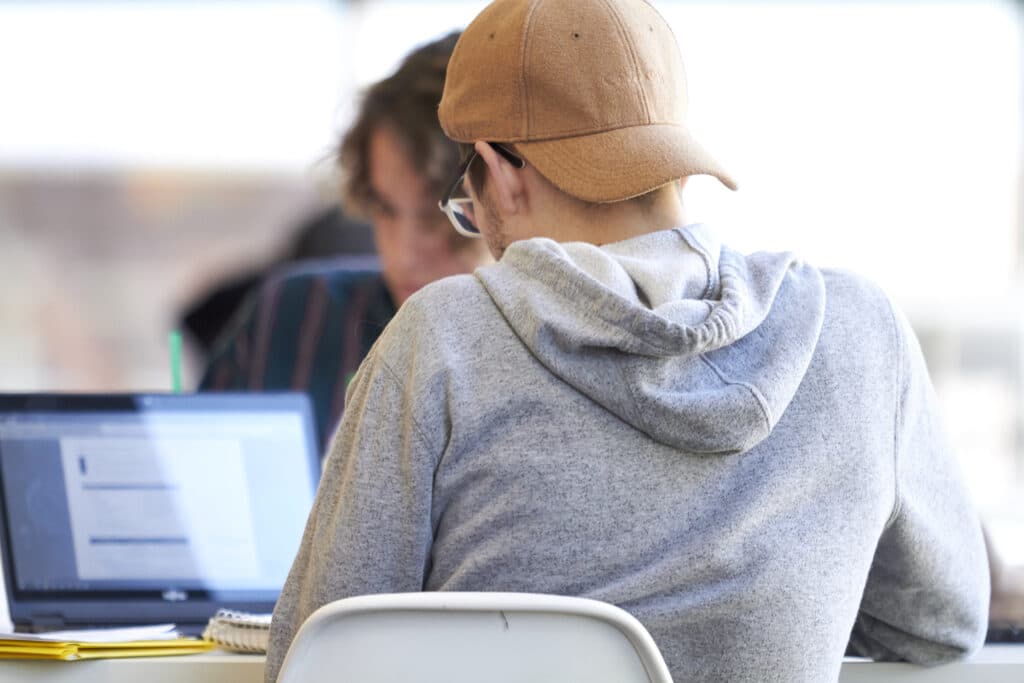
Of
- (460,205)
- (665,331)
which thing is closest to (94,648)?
(460,205)

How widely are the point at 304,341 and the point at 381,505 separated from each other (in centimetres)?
124

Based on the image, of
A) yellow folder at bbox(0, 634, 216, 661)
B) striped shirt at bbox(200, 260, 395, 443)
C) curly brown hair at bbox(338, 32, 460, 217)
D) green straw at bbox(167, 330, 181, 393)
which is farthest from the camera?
striped shirt at bbox(200, 260, 395, 443)

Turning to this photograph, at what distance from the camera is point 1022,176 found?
5.50 metres

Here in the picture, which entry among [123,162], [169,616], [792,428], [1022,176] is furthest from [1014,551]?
[123,162]

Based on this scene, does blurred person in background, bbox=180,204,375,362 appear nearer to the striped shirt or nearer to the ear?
the striped shirt

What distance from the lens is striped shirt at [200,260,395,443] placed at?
2.18 m

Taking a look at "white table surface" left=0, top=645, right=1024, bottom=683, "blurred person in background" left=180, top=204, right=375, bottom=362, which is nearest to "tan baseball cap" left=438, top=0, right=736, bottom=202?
"white table surface" left=0, top=645, right=1024, bottom=683

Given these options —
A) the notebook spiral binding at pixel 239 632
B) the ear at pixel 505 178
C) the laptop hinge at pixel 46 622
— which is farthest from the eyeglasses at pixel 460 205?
the laptop hinge at pixel 46 622

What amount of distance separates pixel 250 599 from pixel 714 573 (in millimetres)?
642

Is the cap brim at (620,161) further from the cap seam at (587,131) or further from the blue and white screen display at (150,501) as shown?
the blue and white screen display at (150,501)

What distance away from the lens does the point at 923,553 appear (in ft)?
3.72

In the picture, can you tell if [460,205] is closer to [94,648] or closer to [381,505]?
[381,505]

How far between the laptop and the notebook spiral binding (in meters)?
0.09

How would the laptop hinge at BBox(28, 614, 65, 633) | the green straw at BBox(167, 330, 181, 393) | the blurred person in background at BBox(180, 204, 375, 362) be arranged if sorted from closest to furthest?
the laptop hinge at BBox(28, 614, 65, 633), the green straw at BBox(167, 330, 181, 393), the blurred person in background at BBox(180, 204, 375, 362)
